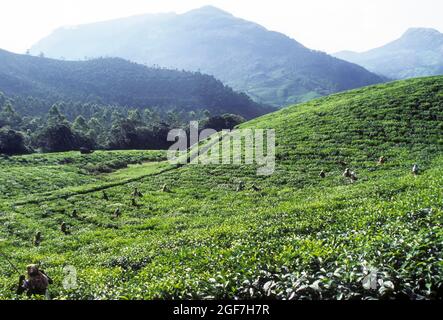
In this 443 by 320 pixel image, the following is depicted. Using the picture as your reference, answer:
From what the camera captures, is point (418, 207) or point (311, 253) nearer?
point (311, 253)

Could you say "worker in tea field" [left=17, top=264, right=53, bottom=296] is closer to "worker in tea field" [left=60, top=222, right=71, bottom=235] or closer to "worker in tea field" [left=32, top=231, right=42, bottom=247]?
"worker in tea field" [left=32, top=231, right=42, bottom=247]

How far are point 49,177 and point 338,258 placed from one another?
5523 cm

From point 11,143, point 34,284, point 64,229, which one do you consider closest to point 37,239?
point 64,229

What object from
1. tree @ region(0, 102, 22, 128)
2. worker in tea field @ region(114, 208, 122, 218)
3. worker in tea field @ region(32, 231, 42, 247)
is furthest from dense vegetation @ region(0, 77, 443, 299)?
tree @ region(0, 102, 22, 128)

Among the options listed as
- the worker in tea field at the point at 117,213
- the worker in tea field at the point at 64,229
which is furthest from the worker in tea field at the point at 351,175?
the worker in tea field at the point at 64,229

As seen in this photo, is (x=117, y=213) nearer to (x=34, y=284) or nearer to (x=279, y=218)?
(x=279, y=218)

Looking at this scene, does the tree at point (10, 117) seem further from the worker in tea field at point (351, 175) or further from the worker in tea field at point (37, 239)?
the worker in tea field at point (351, 175)

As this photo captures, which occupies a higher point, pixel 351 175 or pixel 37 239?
pixel 351 175

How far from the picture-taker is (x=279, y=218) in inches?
963

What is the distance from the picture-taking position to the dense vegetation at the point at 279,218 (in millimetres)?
10641

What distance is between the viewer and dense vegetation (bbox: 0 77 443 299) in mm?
10641
